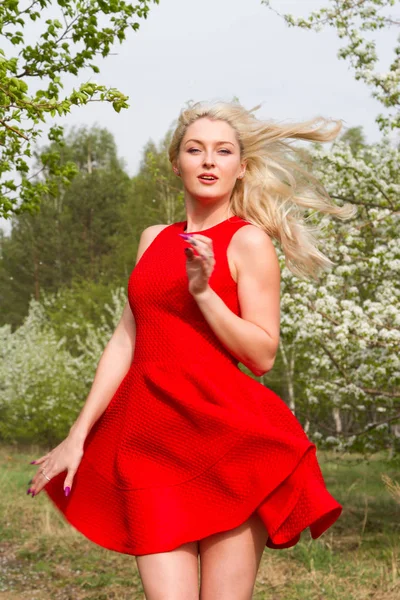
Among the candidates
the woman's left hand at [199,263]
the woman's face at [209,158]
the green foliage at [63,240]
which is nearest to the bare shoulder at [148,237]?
the woman's face at [209,158]

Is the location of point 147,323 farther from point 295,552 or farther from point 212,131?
point 295,552

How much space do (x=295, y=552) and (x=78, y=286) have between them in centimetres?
2505

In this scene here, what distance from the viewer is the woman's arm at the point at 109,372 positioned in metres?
2.82

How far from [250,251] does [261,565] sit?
456cm

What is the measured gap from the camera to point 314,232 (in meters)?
3.17

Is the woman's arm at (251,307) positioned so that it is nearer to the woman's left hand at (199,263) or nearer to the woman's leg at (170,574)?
the woman's left hand at (199,263)

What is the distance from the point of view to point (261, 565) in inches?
266

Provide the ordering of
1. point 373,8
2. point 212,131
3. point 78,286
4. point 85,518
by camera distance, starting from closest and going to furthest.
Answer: point 85,518 < point 212,131 < point 373,8 < point 78,286

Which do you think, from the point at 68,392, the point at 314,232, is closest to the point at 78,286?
the point at 68,392

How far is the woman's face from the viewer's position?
2.92 meters

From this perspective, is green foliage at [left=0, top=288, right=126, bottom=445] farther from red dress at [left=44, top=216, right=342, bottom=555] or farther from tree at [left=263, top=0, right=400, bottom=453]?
red dress at [left=44, top=216, right=342, bottom=555]

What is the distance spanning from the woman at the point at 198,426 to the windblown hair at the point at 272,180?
38 mm

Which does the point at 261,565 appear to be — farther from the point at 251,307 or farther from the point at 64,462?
the point at 251,307

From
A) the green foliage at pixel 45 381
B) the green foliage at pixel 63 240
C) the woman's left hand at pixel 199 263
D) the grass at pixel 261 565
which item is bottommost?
the grass at pixel 261 565
